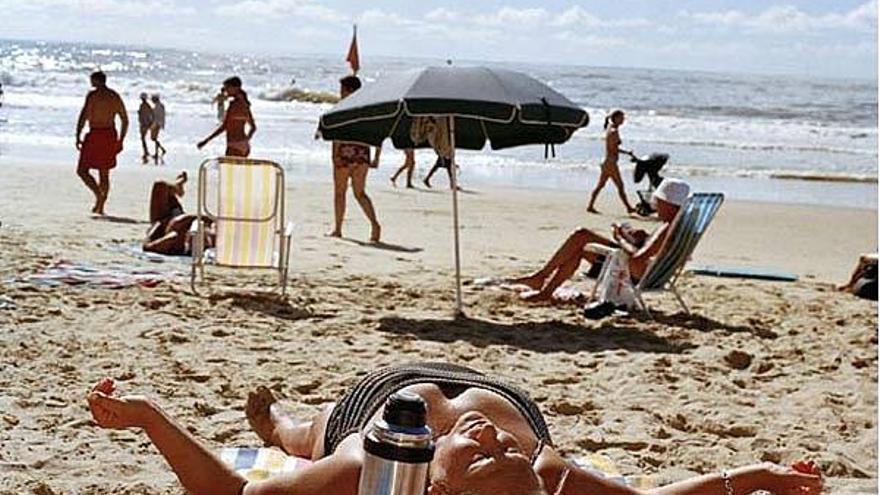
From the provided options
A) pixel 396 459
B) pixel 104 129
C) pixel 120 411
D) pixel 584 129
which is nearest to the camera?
pixel 396 459

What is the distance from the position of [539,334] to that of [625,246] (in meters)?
0.87

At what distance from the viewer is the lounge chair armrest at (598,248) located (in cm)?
752

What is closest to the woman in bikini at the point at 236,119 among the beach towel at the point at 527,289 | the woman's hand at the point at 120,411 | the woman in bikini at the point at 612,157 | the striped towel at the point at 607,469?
the beach towel at the point at 527,289

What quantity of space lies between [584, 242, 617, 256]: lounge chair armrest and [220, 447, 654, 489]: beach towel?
320cm

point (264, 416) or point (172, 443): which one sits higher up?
point (172, 443)

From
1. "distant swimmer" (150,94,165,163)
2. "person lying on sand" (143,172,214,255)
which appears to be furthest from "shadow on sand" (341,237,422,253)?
"distant swimmer" (150,94,165,163)

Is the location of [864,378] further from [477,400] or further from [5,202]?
[5,202]

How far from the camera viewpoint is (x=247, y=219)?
300 inches

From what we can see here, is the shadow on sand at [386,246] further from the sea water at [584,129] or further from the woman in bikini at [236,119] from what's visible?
the woman in bikini at [236,119]

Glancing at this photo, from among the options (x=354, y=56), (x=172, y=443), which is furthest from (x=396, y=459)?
(x=354, y=56)

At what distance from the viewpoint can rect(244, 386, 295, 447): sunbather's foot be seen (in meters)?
4.23

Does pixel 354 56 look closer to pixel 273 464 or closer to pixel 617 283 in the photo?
pixel 617 283

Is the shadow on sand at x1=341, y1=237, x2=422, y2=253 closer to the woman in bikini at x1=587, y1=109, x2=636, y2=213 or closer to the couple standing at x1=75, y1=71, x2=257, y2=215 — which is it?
the couple standing at x1=75, y1=71, x2=257, y2=215

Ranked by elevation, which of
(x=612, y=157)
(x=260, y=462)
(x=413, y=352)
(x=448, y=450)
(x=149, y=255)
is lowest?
(x=149, y=255)
